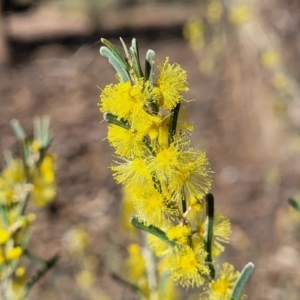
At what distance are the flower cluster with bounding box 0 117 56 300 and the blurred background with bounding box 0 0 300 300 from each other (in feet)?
4.28

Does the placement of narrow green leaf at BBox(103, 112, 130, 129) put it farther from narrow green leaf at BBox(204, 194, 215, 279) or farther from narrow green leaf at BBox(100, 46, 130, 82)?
narrow green leaf at BBox(204, 194, 215, 279)

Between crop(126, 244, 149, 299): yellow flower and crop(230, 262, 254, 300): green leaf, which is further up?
crop(230, 262, 254, 300): green leaf

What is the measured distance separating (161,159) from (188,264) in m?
0.20

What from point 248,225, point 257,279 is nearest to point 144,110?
point 257,279

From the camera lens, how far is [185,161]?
2.89ft

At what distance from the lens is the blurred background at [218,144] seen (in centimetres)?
324

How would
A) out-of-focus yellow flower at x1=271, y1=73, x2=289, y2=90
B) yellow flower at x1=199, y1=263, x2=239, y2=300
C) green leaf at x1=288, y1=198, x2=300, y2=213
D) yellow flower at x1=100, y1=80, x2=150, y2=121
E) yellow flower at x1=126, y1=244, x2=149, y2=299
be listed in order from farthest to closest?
out-of-focus yellow flower at x1=271, y1=73, x2=289, y2=90, yellow flower at x1=126, y1=244, x2=149, y2=299, green leaf at x1=288, y1=198, x2=300, y2=213, yellow flower at x1=199, y1=263, x2=239, y2=300, yellow flower at x1=100, y1=80, x2=150, y2=121

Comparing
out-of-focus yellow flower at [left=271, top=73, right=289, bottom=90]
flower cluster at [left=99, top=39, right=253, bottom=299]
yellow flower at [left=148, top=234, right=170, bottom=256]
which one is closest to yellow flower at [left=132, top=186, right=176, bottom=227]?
flower cluster at [left=99, top=39, right=253, bottom=299]

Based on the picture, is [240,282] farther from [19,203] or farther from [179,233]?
[19,203]

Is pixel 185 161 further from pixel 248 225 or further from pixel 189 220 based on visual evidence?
pixel 248 225

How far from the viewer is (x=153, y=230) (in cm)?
93

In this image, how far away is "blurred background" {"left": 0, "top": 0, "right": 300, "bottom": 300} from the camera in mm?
3238

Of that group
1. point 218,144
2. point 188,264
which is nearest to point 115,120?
point 188,264

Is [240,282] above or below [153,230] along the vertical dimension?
below
